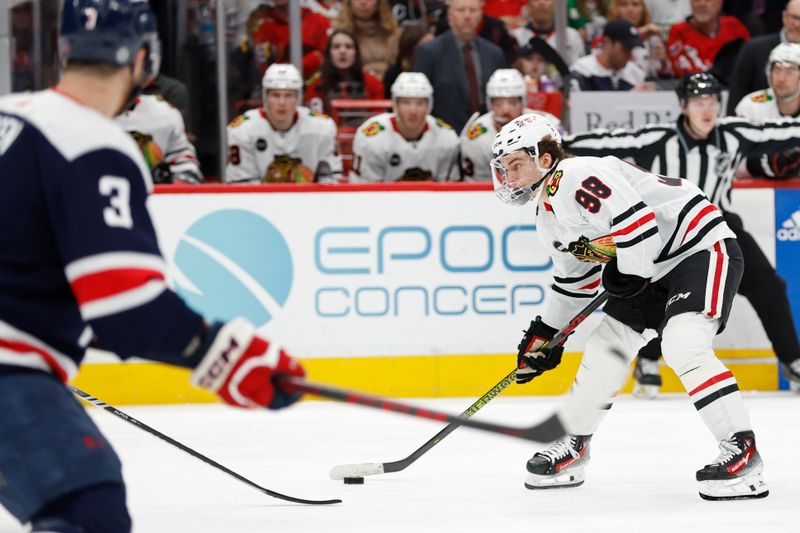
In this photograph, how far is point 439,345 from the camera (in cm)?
548

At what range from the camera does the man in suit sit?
6297 mm

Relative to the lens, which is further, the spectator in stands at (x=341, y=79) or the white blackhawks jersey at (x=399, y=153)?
the spectator in stands at (x=341, y=79)

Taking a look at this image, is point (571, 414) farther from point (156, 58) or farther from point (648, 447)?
point (648, 447)

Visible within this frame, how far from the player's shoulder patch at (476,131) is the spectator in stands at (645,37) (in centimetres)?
120

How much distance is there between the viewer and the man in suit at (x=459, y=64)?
6.30 meters

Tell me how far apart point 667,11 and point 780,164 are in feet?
6.77

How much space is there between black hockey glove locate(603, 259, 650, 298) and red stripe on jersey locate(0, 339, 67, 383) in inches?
74.2

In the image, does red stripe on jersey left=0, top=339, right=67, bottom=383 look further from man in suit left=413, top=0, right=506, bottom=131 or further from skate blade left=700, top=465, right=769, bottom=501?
man in suit left=413, top=0, right=506, bottom=131

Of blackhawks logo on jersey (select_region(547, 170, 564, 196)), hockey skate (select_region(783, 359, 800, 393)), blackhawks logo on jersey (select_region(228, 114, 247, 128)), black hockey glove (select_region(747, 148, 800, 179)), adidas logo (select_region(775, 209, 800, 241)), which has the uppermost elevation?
blackhawks logo on jersey (select_region(228, 114, 247, 128))

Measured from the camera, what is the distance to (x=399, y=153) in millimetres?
5996

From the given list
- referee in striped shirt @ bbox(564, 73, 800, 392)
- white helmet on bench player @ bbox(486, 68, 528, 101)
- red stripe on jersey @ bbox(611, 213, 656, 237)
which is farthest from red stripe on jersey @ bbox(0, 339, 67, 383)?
white helmet on bench player @ bbox(486, 68, 528, 101)

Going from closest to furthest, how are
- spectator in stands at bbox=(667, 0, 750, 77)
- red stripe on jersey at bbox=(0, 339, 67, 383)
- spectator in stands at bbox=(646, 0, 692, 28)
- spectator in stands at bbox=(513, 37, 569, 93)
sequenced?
red stripe on jersey at bbox=(0, 339, 67, 383) → spectator in stands at bbox=(513, 37, 569, 93) → spectator in stands at bbox=(667, 0, 750, 77) → spectator in stands at bbox=(646, 0, 692, 28)

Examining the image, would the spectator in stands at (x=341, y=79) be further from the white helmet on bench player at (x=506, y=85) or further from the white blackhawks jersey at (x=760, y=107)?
the white blackhawks jersey at (x=760, y=107)

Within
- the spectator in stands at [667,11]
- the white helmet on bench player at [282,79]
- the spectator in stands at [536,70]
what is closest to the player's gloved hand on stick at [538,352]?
the white helmet on bench player at [282,79]
